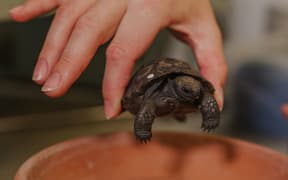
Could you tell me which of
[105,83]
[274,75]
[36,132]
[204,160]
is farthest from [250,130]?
[105,83]

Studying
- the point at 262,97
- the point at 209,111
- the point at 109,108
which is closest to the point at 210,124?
the point at 209,111

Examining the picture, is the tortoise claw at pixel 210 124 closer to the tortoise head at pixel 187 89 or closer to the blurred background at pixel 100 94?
the tortoise head at pixel 187 89

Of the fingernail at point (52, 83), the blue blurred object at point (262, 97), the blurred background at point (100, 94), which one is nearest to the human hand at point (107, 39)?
the fingernail at point (52, 83)

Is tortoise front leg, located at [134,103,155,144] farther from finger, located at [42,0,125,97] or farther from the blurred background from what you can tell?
the blurred background

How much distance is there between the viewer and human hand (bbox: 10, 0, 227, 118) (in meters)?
0.62

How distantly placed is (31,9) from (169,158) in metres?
0.26

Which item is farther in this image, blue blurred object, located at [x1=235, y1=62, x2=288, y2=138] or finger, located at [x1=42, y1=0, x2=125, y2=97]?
blue blurred object, located at [x1=235, y1=62, x2=288, y2=138]

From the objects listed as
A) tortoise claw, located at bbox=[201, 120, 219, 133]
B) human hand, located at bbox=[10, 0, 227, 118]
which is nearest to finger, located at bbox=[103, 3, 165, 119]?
human hand, located at bbox=[10, 0, 227, 118]

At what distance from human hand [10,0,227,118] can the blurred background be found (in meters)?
0.64

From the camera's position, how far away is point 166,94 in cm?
67

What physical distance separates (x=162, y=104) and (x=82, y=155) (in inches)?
4.7

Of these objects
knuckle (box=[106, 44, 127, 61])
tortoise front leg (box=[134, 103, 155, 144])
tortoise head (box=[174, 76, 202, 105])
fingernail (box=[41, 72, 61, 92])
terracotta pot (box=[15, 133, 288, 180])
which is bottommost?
terracotta pot (box=[15, 133, 288, 180])

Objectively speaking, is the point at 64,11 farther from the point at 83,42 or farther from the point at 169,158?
the point at 169,158

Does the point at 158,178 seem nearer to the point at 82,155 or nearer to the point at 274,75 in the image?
the point at 82,155
